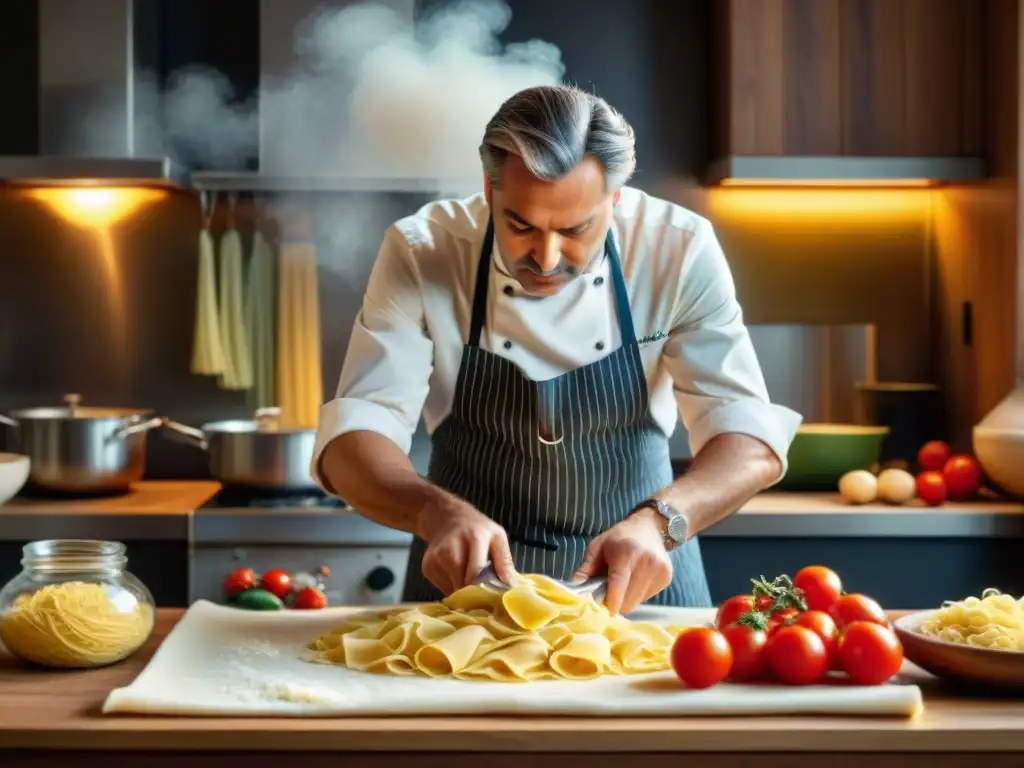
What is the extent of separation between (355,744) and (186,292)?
2.64 meters

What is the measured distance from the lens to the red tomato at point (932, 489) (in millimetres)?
3268

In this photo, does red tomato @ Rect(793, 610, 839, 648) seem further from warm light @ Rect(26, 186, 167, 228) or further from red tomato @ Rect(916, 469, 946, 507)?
warm light @ Rect(26, 186, 167, 228)

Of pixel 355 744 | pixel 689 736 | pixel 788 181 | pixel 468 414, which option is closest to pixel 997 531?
pixel 788 181

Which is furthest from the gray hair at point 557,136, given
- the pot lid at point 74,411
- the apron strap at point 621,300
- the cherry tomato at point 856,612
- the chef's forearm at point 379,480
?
the pot lid at point 74,411

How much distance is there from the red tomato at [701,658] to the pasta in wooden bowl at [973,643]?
0.82 ft

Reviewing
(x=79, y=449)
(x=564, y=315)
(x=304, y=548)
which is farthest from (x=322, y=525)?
(x=564, y=315)

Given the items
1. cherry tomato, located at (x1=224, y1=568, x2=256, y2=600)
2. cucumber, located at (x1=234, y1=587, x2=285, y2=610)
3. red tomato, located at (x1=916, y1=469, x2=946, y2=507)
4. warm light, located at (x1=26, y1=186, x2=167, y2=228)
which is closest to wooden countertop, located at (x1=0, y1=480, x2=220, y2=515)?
warm light, located at (x1=26, y1=186, x2=167, y2=228)

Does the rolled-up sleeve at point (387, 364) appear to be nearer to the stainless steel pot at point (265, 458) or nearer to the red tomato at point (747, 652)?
the red tomato at point (747, 652)

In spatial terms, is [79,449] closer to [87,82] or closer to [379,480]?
[87,82]

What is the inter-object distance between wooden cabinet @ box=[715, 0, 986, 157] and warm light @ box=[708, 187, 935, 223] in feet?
1.29

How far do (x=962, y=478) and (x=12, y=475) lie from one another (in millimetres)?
2295

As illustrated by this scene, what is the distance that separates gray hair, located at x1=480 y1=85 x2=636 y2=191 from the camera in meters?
1.93

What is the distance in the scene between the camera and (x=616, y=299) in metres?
2.35

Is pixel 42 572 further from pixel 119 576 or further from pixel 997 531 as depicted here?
pixel 997 531
